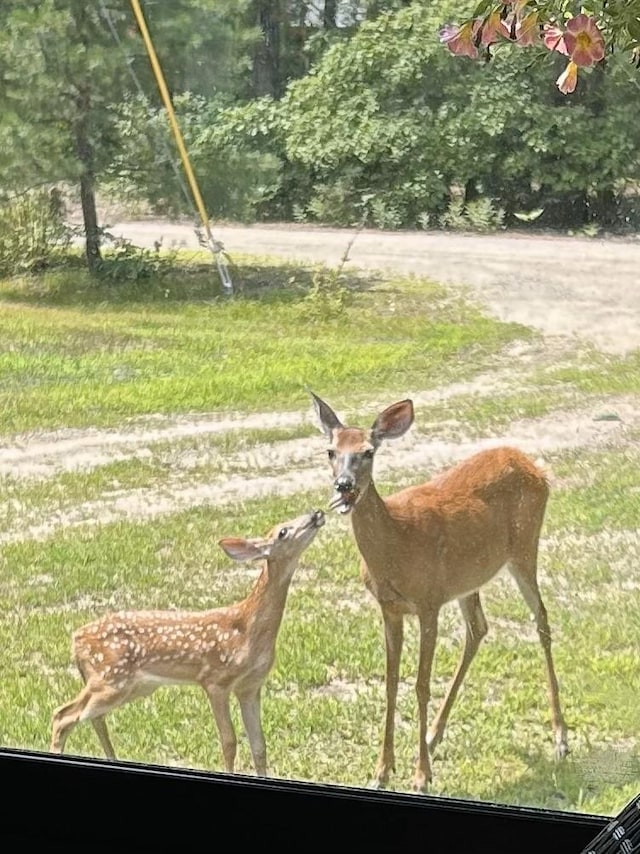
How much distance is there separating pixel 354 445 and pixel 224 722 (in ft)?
1.20

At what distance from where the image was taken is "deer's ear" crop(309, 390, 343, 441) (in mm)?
1245

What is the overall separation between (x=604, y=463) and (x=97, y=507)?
23.5 inches

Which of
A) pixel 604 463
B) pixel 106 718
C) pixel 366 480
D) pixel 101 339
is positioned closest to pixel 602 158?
pixel 604 463

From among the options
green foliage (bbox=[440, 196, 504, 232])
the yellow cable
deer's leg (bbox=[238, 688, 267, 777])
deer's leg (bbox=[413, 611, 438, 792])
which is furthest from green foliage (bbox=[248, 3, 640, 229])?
deer's leg (bbox=[238, 688, 267, 777])

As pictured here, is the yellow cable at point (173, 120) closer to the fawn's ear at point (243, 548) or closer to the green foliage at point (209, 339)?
the green foliage at point (209, 339)

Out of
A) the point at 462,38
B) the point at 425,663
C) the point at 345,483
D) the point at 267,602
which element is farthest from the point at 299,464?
the point at 462,38

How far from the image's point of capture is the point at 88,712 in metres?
1.31

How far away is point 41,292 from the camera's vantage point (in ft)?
4.35

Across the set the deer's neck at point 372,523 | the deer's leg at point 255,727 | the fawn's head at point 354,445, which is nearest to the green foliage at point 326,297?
the fawn's head at point 354,445

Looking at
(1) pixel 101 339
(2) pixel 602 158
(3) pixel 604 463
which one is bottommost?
(3) pixel 604 463

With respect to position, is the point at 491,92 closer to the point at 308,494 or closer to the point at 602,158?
the point at 602,158

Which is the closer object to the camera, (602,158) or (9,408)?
(602,158)

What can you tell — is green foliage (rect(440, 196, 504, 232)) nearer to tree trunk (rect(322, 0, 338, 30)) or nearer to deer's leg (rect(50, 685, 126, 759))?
tree trunk (rect(322, 0, 338, 30))

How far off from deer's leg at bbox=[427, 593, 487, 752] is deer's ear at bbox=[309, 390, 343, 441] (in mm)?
243
